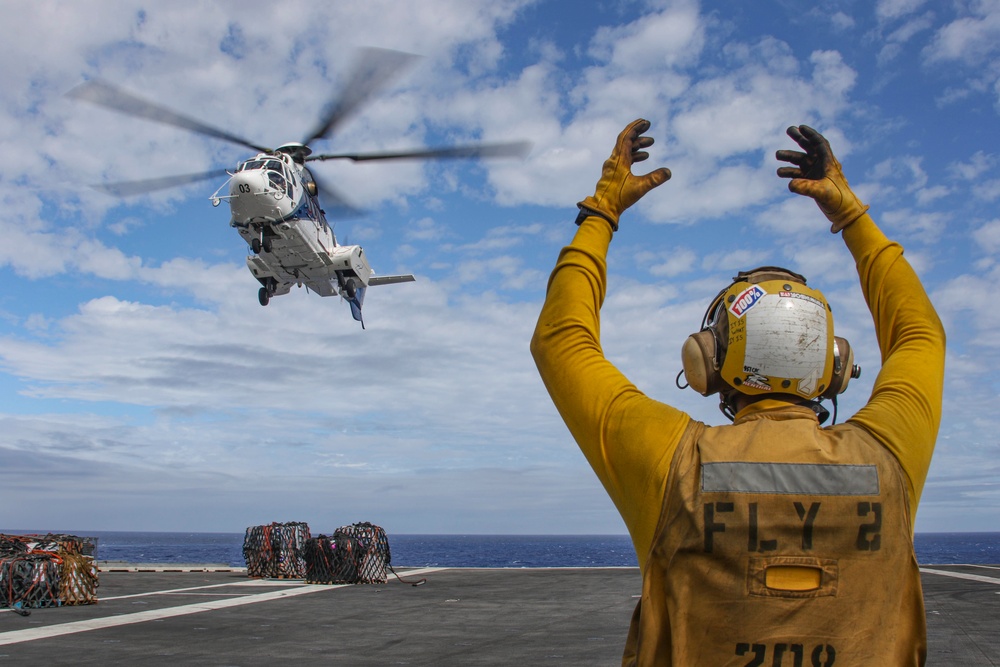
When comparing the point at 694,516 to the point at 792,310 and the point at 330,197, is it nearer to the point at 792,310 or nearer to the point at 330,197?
the point at 792,310

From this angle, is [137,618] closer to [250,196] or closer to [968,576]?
[250,196]

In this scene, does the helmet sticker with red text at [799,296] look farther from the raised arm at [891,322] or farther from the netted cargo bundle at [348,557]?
the netted cargo bundle at [348,557]

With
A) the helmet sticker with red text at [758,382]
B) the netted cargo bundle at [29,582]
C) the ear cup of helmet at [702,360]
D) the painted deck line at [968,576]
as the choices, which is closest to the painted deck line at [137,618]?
the netted cargo bundle at [29,582]

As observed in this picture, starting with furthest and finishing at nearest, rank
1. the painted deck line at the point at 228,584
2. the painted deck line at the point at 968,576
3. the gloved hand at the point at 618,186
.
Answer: the painted deck line at the point at 968,576
the painted deck line at the point at 228,584
the gloved hand at the point at 618,186

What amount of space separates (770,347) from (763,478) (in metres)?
0.34

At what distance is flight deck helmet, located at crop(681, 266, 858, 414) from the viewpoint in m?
1.94

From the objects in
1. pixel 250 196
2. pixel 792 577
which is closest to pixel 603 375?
pixel 792 577

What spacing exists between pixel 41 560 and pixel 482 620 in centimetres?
936

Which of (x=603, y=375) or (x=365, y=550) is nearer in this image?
(x=603, y=375)

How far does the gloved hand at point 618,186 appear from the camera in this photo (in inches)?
91.4

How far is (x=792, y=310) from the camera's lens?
1951 mm

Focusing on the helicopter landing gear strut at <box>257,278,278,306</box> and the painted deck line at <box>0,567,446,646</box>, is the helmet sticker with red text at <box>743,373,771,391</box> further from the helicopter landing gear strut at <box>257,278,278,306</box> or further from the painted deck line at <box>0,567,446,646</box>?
the helicopter landing gear strut at <box>257,278,278,306</box>

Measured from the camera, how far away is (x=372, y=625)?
13.0 meters

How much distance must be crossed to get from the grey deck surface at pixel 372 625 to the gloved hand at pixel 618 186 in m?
8.12
